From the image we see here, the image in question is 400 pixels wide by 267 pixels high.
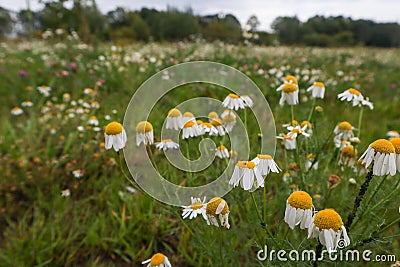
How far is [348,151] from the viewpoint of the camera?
1169mm

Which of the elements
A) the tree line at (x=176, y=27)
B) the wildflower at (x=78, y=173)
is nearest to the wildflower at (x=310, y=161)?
the wildflower at (x=78, y=173)

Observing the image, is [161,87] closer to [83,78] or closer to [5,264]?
[83,78]

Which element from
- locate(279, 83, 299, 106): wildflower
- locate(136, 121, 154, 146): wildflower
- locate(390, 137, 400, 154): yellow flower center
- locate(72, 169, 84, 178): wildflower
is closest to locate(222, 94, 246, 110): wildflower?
locate(279, 83, 299, 106): wildflower

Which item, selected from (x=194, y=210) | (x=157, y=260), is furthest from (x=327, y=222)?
(x=157, y=260)

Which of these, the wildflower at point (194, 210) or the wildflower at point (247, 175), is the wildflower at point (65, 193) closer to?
the wildflower at point (194, 210)

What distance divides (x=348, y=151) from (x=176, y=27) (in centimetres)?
1053

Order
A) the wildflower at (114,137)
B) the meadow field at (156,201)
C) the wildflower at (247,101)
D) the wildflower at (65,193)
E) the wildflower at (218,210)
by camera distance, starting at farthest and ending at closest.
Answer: the wildflower at (65,193)
the wildflower at (247,101)
the meadow field at (156,201)
the wildflower at (114,137)
the wildflower at (218,210)

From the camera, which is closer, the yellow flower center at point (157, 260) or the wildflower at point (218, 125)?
the yellow flower center at point (157, 260)

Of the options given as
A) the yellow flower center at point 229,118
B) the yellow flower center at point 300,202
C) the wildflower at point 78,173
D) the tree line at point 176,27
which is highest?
the tree line at point 176,27

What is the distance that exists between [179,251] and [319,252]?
0.76 meters

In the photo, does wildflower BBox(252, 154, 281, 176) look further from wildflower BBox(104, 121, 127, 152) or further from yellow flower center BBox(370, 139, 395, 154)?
wildflower BBox(104, 121, 127, 152)
